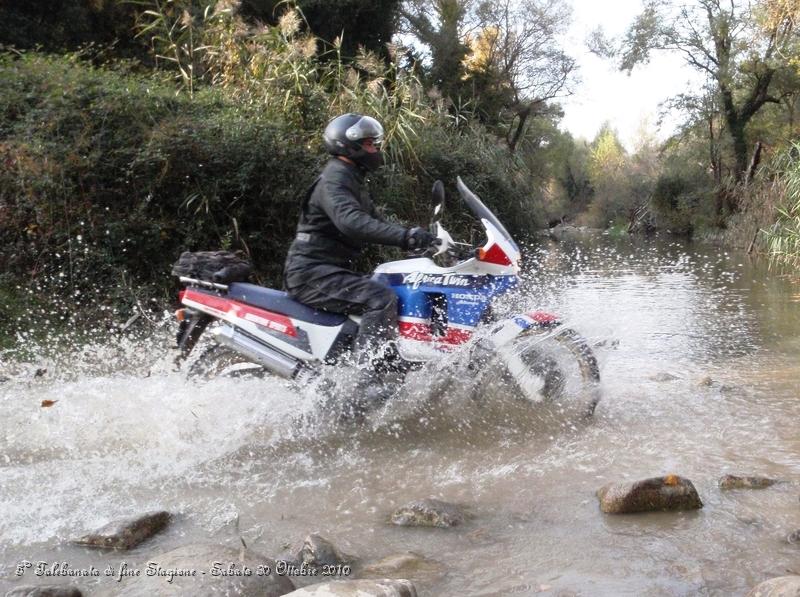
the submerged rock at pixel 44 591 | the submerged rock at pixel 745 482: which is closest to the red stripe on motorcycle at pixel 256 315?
the submerged rock at pixel 44 591

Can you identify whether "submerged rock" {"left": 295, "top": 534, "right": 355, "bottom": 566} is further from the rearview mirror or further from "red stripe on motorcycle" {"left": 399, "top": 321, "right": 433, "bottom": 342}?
the rearview mirror

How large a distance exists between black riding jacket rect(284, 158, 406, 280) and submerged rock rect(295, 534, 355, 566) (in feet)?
7.15

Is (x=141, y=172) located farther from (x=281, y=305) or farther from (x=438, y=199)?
(x=438, y=199)

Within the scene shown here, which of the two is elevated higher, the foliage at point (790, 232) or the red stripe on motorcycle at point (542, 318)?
the foliage at point (790, 232)

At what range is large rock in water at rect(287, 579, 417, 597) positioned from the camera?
8.85ft

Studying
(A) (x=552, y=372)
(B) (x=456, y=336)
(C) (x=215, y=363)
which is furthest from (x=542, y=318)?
(C) (x=215, y=363)

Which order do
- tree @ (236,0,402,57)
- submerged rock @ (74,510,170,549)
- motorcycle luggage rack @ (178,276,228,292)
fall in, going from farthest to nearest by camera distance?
tree @ (236,0,402,57) → motorcycle luggage rack @ (178,276,228,292) → submerged rock @ (74,510,170,549)

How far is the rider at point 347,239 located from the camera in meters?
5.02

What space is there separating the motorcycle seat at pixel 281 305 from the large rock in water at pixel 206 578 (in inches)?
87.2

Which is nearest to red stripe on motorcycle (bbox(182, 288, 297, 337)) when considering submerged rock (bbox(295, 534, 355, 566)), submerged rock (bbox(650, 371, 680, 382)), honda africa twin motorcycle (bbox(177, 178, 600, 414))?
honda africa twin motorcycle (bbox(177, 178, 600, 414))

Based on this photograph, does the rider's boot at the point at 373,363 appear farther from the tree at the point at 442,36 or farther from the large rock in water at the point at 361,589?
the tree at the point at 442,36

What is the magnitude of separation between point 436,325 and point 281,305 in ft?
3.46

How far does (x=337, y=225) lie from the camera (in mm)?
5098

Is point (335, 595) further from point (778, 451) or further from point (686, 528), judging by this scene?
point (778, 451)
